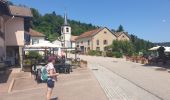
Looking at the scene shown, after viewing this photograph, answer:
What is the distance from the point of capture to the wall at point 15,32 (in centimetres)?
3009

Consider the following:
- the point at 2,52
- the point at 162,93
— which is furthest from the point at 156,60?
the point at 162,93

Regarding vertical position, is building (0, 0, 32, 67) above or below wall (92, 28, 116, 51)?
below

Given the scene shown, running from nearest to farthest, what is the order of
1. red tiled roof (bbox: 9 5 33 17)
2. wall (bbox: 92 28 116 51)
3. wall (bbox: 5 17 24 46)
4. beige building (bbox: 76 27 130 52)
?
wall (bbox: 5 17 24 46)
red tiled roof (bbox: 9 5 33 17)
beige building (bbox: 76 27 130 52)
wall (bbox: 92 28 116 51)

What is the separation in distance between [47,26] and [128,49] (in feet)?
196

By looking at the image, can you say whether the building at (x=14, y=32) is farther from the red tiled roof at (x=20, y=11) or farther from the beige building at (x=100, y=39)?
the beige building at (x=100, y=39)

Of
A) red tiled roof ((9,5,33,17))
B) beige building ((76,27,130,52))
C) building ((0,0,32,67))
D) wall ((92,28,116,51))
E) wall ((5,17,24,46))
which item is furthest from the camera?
wall ((92,28,116,51))

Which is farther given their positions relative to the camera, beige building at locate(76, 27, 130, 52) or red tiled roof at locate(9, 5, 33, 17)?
beige building at locate(76, 27, 130, 52)

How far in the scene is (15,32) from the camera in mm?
30422

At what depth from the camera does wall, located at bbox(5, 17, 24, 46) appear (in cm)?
3009

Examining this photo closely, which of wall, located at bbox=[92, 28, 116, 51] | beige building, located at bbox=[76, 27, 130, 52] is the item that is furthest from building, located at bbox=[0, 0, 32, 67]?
wall, located at bbox=[92, 28, 116, 51]

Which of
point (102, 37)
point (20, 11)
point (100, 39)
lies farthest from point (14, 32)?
point (102, 37)

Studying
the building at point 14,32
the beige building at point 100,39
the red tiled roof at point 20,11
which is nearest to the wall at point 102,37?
the beige building at point 100,39

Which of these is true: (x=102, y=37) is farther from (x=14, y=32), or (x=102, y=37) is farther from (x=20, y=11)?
(x=14, y=32)

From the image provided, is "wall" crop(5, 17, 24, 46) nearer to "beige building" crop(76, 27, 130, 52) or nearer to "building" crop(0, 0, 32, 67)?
"building" crop(0, 0, 32, 67)
